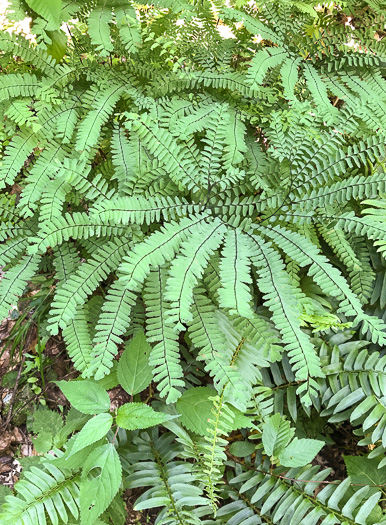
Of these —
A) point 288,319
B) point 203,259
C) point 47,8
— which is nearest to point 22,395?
point 203,259

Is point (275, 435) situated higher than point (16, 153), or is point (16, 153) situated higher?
point (16, 153)

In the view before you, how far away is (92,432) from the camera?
1.64 m

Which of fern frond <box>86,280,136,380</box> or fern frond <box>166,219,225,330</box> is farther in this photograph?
fern frond <box>86,280,136,380</box>

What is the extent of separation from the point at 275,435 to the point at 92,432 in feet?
3.18

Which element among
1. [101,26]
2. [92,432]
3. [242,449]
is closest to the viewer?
Answer: [92,432]

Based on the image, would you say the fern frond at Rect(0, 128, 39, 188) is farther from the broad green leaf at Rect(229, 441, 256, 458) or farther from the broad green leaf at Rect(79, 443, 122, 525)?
the broad green leaf at Rect(229, 441, 256, 458)

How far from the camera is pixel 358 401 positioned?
203 cm

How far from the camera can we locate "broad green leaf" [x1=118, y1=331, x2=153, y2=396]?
1817mm

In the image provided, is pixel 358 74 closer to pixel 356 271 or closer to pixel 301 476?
pixel 356 271

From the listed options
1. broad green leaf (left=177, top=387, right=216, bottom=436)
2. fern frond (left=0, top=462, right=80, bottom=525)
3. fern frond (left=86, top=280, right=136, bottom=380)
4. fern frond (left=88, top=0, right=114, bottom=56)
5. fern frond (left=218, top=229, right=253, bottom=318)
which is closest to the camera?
fern frond (left=218, top=229, right=253, bottom=318)

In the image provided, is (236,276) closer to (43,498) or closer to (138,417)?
(138,417)

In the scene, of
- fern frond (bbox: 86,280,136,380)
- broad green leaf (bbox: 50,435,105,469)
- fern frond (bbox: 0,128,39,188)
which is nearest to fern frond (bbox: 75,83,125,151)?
fern frond (bbox: 0,128,39,188)

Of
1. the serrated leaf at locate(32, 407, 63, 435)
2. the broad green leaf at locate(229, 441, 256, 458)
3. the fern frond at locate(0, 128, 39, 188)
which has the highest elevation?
the fern frond at locate(0, 128, 39, 188)

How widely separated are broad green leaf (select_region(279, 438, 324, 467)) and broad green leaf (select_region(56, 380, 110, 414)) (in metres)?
0.98
